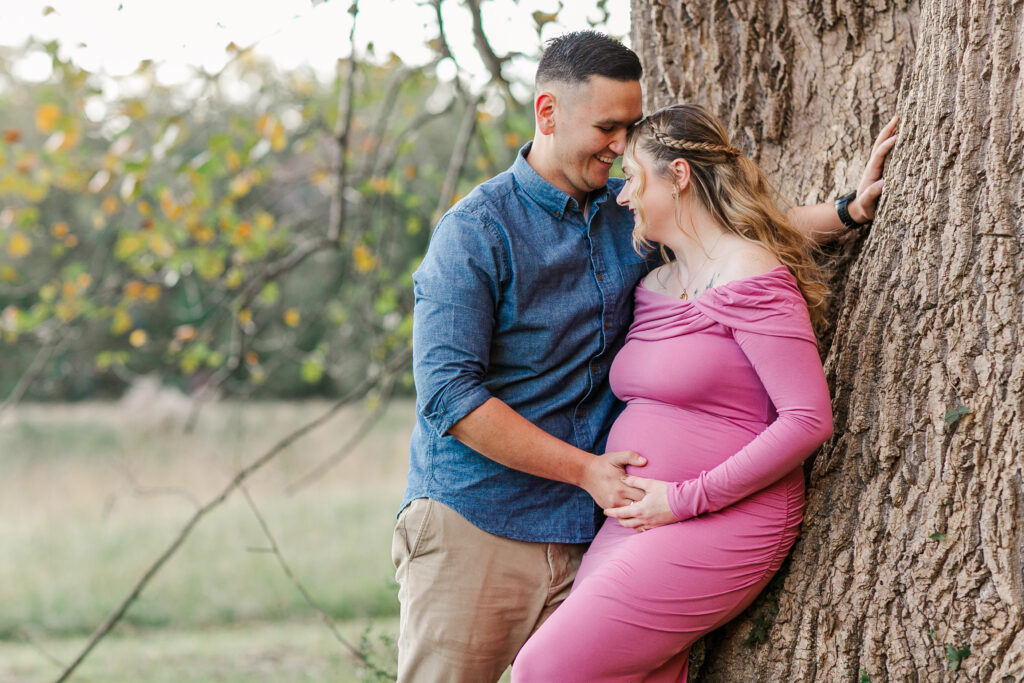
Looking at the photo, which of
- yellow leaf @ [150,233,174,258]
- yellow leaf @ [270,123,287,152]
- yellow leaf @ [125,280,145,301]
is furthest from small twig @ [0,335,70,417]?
yellow leaf @ [270,123,287,152]

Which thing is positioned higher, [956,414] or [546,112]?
[546,112]

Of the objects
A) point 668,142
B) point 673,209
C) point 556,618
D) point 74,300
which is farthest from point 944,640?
point 74,300

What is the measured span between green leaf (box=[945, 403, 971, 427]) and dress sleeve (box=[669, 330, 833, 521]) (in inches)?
10.6

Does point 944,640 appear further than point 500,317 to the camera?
No

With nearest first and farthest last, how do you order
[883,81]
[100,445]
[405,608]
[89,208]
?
1. [405,608]
2. [883,81]
3. [100,445]
4. [89,208]

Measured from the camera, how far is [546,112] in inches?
95.5

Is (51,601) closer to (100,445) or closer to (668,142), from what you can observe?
(100,445)

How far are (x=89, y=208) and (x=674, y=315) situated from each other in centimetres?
1424

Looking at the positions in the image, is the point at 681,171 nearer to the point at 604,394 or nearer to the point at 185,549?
the point at 604,394

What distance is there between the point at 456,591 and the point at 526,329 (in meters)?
0.66

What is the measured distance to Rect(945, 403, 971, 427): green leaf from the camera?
1.99 meters

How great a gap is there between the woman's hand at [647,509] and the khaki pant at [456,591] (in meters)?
0.33

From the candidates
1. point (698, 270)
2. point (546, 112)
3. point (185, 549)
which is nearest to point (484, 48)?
point (546, 112)

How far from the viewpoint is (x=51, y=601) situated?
733 centimetres
